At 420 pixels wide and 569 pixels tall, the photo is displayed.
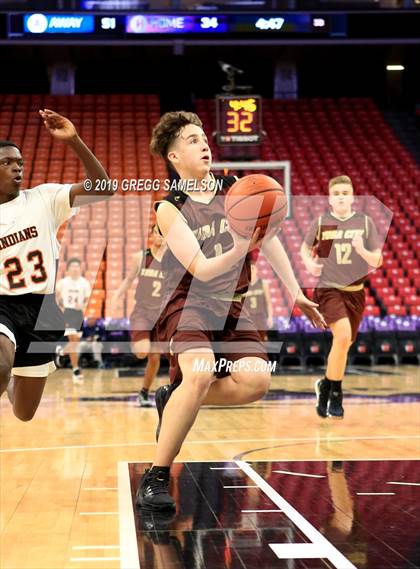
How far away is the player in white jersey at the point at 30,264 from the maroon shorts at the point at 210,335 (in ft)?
1.95

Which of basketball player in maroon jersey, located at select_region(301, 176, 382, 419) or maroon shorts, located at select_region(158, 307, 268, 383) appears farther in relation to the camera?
basketball player in maroon jersey, located at select_region(301, 176, 382, 419)

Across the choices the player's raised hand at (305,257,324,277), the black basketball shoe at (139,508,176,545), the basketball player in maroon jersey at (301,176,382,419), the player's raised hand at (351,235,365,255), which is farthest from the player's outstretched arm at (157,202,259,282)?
the player's raised hand at (351,235,365,255)

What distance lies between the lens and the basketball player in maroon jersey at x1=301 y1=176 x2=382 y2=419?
779cm

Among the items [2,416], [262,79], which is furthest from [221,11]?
[2,416]

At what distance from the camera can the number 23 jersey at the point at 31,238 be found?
14.7ft

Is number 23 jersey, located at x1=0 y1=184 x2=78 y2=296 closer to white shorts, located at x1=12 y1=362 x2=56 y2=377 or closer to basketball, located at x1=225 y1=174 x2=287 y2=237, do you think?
white shorts, located at x1=12 y1=362 x2=56 y2=377

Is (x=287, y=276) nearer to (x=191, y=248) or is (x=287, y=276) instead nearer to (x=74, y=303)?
(x=191, y=248)

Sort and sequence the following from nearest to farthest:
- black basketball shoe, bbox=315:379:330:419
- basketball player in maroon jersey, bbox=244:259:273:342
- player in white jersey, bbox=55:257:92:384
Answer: black basketball shoe, bbox=315:379:330:419, player in white jersey, bbox=55:257:92:384, basketball player in maroon jersey, bbox=244:259:273:342

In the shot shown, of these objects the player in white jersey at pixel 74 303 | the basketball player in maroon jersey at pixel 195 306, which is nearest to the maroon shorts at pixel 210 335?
the basketball player in maroon jersey at pixel 195 306

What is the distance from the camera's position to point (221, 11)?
19016mm

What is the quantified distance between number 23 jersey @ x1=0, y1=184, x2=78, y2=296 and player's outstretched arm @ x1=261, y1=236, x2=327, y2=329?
3.28 feet

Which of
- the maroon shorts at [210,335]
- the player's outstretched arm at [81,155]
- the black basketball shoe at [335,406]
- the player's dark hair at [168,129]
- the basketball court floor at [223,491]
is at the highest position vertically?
the player's dark hair at [168,129]

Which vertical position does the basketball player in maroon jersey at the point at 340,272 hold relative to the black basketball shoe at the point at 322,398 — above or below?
above

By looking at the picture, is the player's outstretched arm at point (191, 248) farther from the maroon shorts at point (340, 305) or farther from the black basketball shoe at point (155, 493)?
the maroon shorts at point (340, 305)
